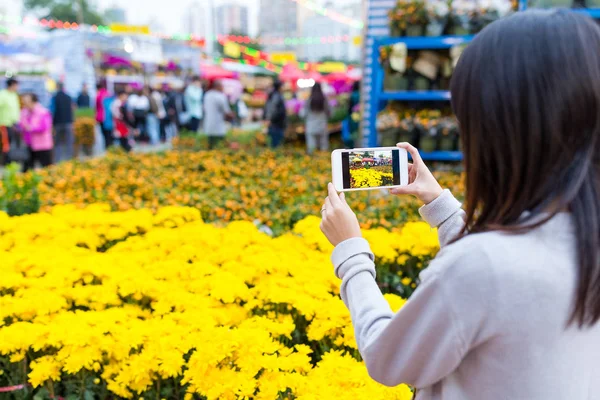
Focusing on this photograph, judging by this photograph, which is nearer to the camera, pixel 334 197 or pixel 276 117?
pixel 334 197

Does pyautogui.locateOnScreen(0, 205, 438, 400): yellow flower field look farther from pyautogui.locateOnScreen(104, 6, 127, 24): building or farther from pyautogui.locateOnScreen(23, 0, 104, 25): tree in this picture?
pyautogui.locateOnScreen(104, 6, 127, 24): building

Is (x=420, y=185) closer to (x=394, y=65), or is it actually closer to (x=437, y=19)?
(x=394, y=65)

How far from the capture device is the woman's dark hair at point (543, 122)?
991 millimetres

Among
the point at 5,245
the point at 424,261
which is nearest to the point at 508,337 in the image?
the point at 424,261

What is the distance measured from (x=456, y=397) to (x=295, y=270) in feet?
6.41

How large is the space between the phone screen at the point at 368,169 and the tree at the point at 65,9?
61.9 meters

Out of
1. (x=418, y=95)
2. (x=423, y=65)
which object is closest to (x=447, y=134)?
(x=418, y=95)

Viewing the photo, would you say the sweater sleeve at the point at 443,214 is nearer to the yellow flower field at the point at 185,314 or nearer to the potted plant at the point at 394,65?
the yellow flower field at the point at 185,314

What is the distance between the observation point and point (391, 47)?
8039 mm

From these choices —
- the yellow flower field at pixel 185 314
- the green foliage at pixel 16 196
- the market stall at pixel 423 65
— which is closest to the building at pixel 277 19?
the market stall at pixel 423 65

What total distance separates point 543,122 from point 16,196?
5.55 meters

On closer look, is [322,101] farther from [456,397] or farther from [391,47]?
[456,397]

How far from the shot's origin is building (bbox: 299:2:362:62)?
43025 millimetres

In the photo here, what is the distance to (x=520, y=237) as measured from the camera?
1.00 meters
